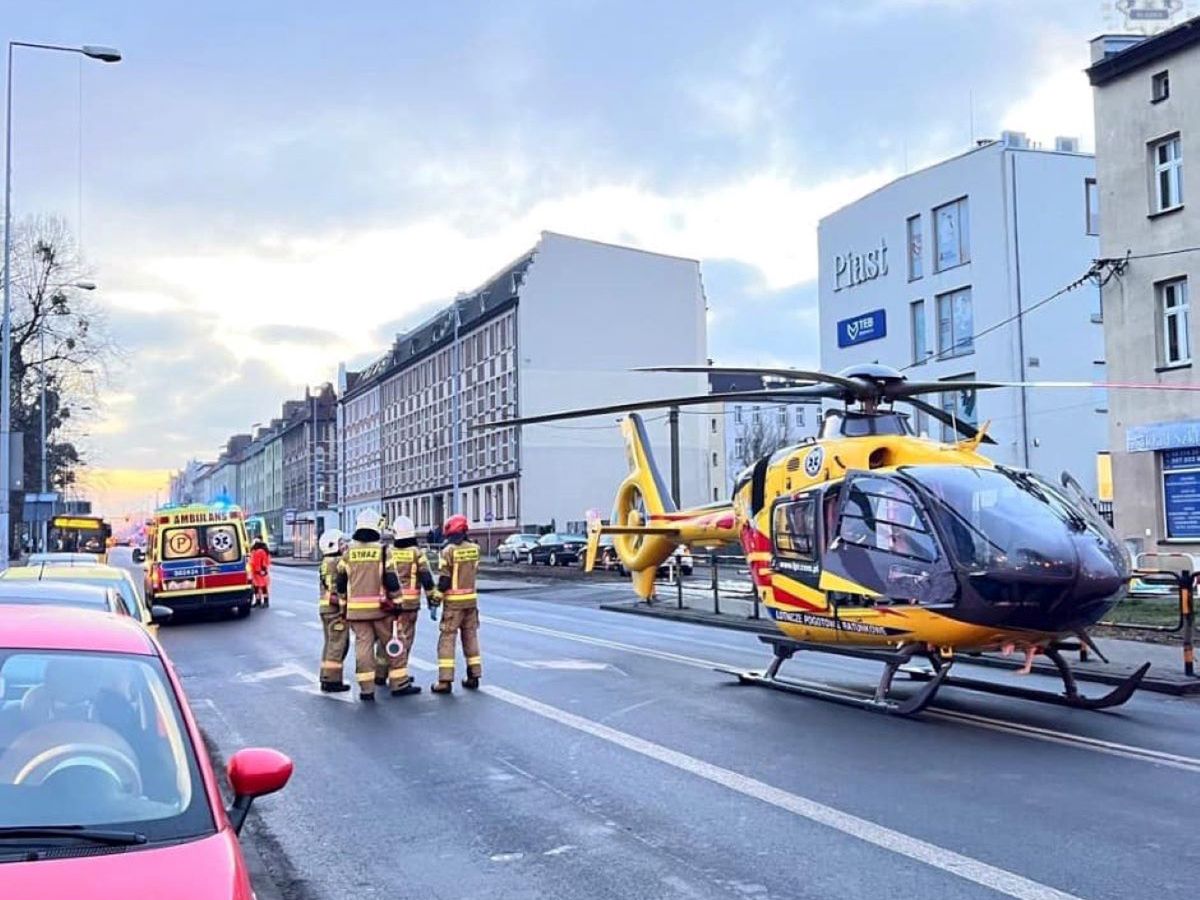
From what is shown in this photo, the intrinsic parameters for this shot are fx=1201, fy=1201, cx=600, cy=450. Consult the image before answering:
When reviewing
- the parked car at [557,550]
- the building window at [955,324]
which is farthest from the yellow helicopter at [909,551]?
the parked car at [557,550]

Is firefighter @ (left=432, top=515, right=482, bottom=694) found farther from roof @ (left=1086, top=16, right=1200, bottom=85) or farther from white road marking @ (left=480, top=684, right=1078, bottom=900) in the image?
roof @ (left=1086, top=16, right=1200, bottom=85)

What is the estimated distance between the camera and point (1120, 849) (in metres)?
6.39

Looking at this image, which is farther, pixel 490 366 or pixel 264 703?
pixel 490 366

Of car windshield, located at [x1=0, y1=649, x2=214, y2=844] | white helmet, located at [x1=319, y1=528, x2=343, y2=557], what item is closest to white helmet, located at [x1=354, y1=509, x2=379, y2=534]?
white helmet, located at [x1=319, y1=528, x2=343, y2=557]

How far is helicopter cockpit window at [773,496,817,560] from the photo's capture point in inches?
474

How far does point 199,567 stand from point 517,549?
2719 cm

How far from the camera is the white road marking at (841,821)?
579 cm

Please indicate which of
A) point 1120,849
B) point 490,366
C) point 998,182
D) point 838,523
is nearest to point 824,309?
point 998,182

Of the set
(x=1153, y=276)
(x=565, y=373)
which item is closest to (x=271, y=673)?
(x=1153, y=276)

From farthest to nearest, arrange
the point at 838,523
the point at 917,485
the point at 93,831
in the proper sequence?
1. the point at 838,523
2. the point at 917,485
3. the point at 93,831

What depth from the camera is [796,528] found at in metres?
12.4

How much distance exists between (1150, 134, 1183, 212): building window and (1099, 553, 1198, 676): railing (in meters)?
7.41

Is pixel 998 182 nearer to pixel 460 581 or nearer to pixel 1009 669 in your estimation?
pixel 1009 669

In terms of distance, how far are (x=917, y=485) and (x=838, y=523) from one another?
1.09 metres
